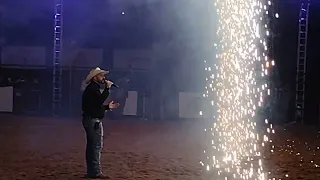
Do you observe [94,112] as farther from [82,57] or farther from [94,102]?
[82,57]

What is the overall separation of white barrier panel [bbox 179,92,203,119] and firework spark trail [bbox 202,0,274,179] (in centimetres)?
206

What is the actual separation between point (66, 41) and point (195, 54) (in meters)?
3.79

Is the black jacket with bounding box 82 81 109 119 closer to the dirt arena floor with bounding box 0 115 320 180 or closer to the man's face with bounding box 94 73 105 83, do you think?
the man's face with bounding box 94 73 105 83

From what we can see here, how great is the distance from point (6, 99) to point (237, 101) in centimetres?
852

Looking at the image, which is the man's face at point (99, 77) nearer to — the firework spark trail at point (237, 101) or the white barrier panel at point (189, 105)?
the firework spark trail at point (237, 101)

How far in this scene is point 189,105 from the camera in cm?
1639

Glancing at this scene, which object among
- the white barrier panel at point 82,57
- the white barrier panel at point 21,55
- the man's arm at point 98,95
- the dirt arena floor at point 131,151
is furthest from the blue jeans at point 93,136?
the white barrier panel at point 21,55

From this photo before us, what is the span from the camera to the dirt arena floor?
7965mm

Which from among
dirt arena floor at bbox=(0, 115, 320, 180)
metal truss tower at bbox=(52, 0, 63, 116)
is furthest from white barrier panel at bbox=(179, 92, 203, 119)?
metal truss tower at bbox=(52, 0, 63, 116)

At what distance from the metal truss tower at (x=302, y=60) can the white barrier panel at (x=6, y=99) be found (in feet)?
26.2

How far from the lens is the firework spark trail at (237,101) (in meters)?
8.74

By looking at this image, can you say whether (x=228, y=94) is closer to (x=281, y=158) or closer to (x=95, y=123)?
(x=281, y=158)

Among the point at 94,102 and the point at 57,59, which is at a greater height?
the point at 57,59

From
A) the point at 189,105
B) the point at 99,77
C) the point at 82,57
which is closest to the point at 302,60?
the point at 189,105
